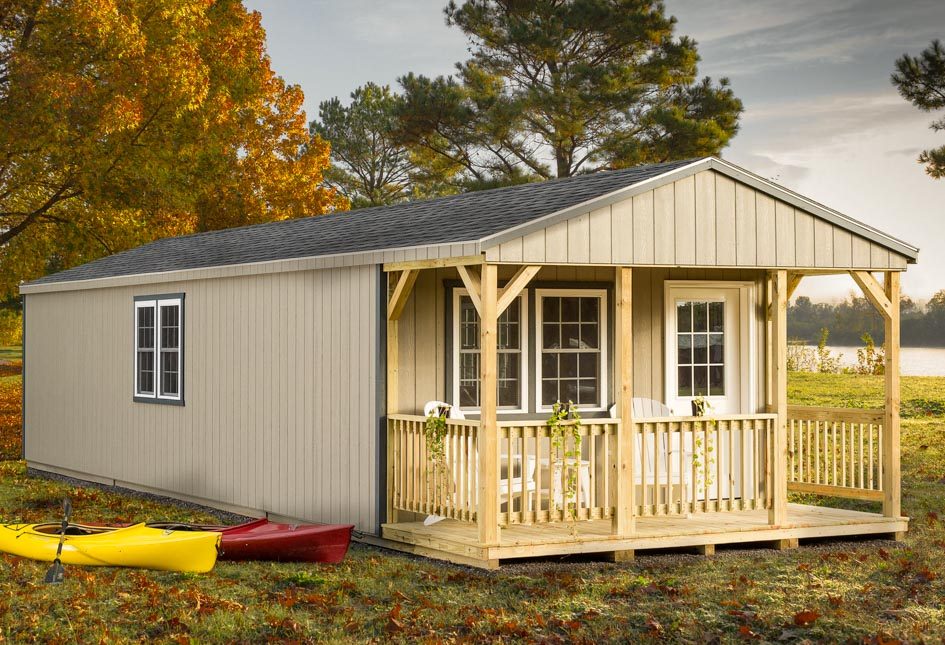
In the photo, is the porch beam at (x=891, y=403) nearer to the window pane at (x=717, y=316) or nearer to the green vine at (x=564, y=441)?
the window pane at (x=717, y=316)

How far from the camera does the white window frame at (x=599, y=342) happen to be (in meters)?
11.9

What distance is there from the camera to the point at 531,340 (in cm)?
1191

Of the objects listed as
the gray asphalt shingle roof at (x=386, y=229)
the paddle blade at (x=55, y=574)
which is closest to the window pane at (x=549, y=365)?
the gray asphalt shingle roof at (x=386, y=229)

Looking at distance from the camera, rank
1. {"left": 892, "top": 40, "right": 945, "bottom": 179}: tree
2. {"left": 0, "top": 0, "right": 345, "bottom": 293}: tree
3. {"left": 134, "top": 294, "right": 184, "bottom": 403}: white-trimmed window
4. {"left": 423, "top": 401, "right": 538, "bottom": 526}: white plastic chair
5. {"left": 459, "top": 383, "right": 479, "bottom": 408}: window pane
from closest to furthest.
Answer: {"left": 423, "top": 401, "right": 538, "bottom": 526}: white plastic chair
{"left": 459, "top": 383, "right": 479, "bottom": 408}: window pane
{"left": 134, "top": 294, "right": 184, "bottom": 403}: white-trimmed window
{"left": 892, "top": 40, "right": 945, "bottom": 179}: tree
{"left": 0, "top": 0, "right": 345, "bottom": 293}: tree

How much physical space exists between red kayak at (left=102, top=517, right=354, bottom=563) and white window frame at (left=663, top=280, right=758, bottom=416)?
4.46m

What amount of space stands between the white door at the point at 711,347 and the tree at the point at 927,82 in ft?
29.0

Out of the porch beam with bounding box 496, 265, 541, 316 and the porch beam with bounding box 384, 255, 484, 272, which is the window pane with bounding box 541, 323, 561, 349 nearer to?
the porch beam with bounding box 384, 255, 484, 272

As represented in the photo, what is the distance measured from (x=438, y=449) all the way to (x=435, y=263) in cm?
162

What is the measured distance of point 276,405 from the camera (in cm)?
1202

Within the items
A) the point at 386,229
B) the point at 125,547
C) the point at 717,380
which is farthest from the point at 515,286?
the point at 717,380

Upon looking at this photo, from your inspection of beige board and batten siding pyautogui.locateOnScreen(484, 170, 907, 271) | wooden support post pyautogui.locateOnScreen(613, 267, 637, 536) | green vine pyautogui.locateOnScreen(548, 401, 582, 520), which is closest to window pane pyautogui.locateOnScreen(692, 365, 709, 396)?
beige board and batten siding pyautogui.locateOnScreen(484, 170, 907, 271)

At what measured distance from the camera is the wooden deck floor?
9.59m

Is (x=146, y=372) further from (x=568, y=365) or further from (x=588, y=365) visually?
(x=588, y=365)

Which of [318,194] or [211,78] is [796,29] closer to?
[318,194]
